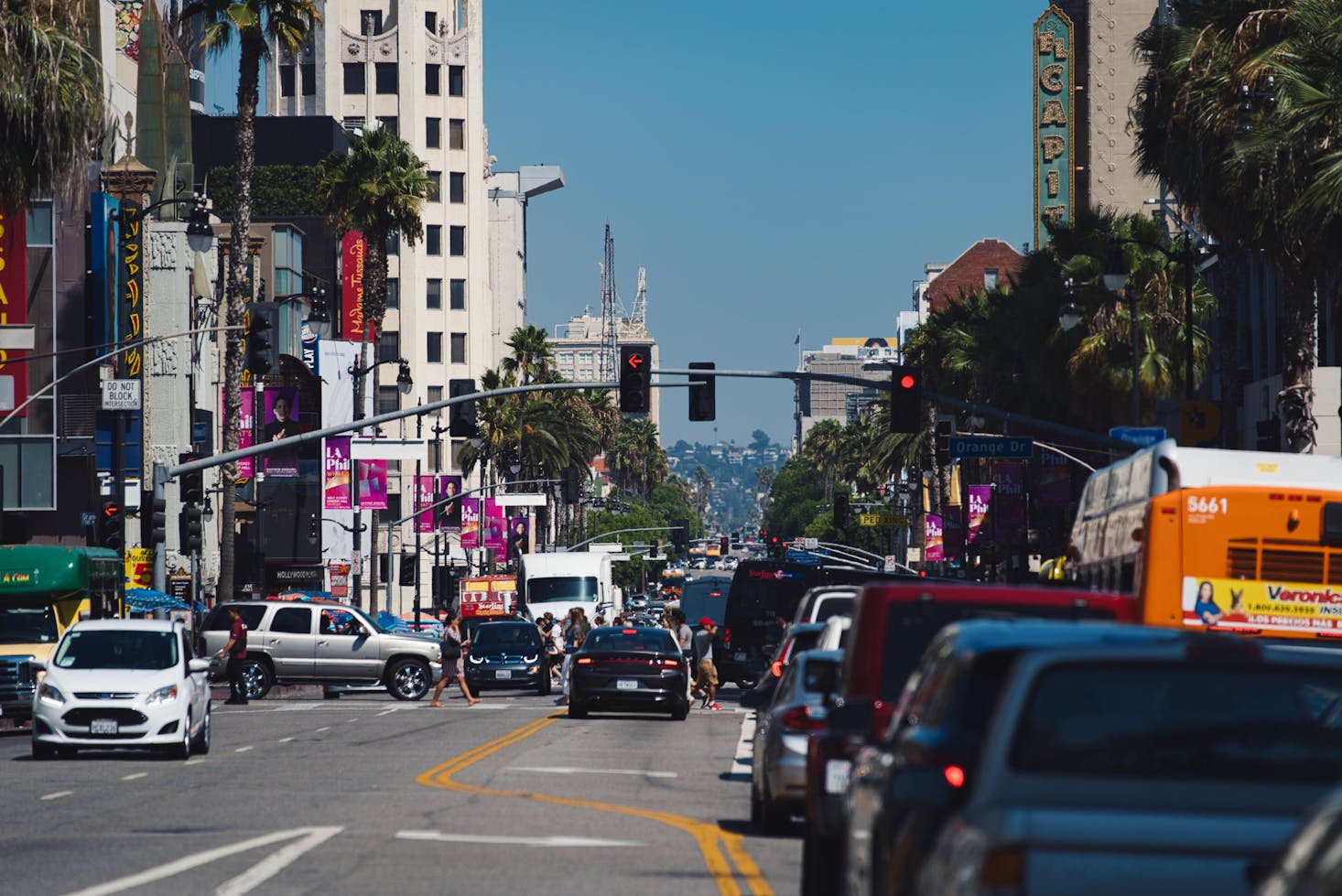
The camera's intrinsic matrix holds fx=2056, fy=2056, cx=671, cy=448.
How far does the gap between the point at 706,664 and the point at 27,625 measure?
42.0 ft

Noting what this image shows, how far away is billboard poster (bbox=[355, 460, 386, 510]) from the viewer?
216 ft

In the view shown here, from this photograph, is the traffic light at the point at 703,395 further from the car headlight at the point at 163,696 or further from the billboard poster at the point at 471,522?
the billboard poster at the point at 471,522

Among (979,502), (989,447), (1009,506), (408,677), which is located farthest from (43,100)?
(979,502)

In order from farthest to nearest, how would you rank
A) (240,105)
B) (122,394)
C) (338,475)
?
(338,475), (240,105), (122,394)

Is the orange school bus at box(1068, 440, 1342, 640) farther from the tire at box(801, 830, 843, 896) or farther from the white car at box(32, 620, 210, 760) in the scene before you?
the white car at box(32, 620, 210, 760)

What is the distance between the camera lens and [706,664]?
131ft

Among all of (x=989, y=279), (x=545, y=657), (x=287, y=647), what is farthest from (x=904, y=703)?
(x=989, y=279)

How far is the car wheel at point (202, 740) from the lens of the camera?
26281mm

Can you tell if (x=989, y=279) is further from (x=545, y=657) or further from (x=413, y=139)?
(x=545, y=657)

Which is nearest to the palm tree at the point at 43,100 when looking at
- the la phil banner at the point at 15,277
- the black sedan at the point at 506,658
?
the black sedan at the point at 506,658

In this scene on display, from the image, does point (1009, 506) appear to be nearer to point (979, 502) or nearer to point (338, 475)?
point (979, 502)

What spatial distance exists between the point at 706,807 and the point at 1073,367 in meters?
37.0

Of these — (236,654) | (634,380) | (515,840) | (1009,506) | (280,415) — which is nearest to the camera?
(515,840)

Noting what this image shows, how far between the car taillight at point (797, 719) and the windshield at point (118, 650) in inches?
489
